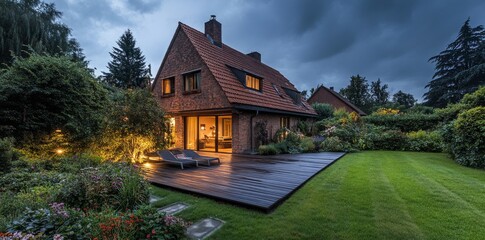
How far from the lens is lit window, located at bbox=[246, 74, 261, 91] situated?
12.7 metres

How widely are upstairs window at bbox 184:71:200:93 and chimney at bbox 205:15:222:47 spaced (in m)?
3.25

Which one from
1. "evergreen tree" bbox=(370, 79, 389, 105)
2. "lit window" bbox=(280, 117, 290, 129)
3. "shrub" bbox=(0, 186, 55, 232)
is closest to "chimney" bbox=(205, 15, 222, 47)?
"lit window" bbox=(280, 117, 290, 129)

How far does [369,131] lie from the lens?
14.0 m

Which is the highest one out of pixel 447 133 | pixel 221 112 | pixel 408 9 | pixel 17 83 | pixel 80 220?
pixel 408 9

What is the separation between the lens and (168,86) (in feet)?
44.1

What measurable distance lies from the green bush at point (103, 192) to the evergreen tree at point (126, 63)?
90.4ft

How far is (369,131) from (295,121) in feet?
15.8

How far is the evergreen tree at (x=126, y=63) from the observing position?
28.6 m

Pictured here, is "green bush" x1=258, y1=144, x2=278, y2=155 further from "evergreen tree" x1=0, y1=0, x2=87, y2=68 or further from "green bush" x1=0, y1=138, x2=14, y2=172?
"evergreen tree" x1=0, y1=0, x2=87, y2=68

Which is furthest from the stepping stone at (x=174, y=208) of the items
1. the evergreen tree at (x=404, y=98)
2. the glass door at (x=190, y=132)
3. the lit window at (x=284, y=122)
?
the evergreen tree at (x=404, y=98)

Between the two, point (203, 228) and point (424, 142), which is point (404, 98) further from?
point (203, 228)

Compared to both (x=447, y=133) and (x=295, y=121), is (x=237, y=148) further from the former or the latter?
(x=447, y=133)

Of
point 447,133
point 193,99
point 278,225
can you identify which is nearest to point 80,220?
point 278,225

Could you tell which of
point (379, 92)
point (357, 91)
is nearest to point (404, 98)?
point (379, 92)
